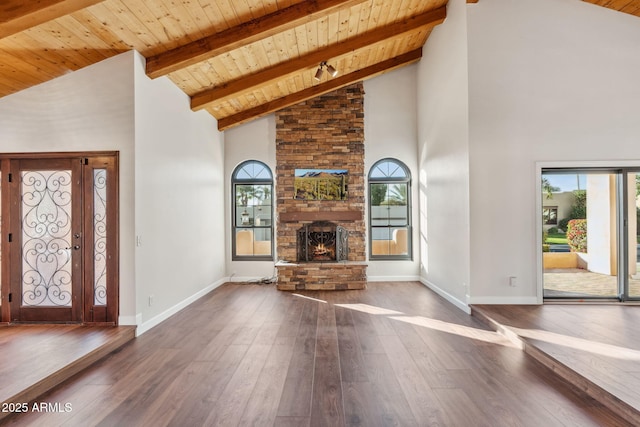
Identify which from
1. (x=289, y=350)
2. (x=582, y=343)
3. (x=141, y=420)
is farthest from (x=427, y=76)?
(x=141, y=420)

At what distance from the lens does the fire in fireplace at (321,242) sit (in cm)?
680

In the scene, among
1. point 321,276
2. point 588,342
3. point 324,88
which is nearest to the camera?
point 588,342

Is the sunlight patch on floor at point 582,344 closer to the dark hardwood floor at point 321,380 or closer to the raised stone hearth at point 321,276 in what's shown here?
the dark hardwood floor at point 321,380

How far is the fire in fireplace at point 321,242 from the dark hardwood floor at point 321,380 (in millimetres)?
2403

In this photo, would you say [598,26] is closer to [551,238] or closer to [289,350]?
[551,238]

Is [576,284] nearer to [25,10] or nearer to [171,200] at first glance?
[171,200]

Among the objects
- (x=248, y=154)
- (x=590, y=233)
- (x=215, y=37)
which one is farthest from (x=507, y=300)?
(x=248, y=154)

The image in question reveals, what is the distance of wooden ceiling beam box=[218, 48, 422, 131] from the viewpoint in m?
6.52

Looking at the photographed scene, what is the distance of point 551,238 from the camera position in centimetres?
461

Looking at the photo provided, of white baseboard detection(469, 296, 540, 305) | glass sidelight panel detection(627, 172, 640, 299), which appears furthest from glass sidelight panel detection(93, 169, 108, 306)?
glass sidelight panel detection(627, 172, 640, 299)

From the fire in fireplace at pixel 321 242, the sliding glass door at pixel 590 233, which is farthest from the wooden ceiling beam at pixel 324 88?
the sliding glass door at pixel 590 233

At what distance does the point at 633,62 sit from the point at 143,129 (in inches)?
252

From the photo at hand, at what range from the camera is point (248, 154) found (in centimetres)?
716

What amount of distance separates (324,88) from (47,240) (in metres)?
4.99
